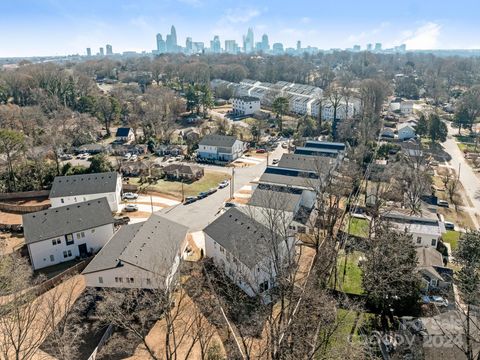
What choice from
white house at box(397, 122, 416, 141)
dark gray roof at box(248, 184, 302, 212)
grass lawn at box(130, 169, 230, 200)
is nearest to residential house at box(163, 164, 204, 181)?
grass lawn at box(130, 169, 230, 200)

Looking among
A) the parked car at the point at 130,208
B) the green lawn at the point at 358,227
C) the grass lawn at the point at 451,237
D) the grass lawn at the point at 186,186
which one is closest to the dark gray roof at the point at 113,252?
the parked car at the point at 130,208

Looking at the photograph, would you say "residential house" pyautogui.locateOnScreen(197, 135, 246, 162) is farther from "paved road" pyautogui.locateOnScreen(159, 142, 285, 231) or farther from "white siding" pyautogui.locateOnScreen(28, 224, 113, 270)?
"white siding" pyautogui.locateOnScreen(28, 224, 113, 270)

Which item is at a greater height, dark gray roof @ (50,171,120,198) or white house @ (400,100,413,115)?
white house @ (400,100,413,115)

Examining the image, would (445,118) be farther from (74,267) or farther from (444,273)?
(74,267)

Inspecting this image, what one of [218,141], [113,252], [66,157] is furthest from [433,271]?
[66,157]

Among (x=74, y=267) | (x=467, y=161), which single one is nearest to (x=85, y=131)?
(x=74, y=267)

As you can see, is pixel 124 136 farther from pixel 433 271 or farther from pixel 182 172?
pixel 433 271

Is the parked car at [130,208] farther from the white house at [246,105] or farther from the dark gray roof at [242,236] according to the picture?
the white house at [246,105]
